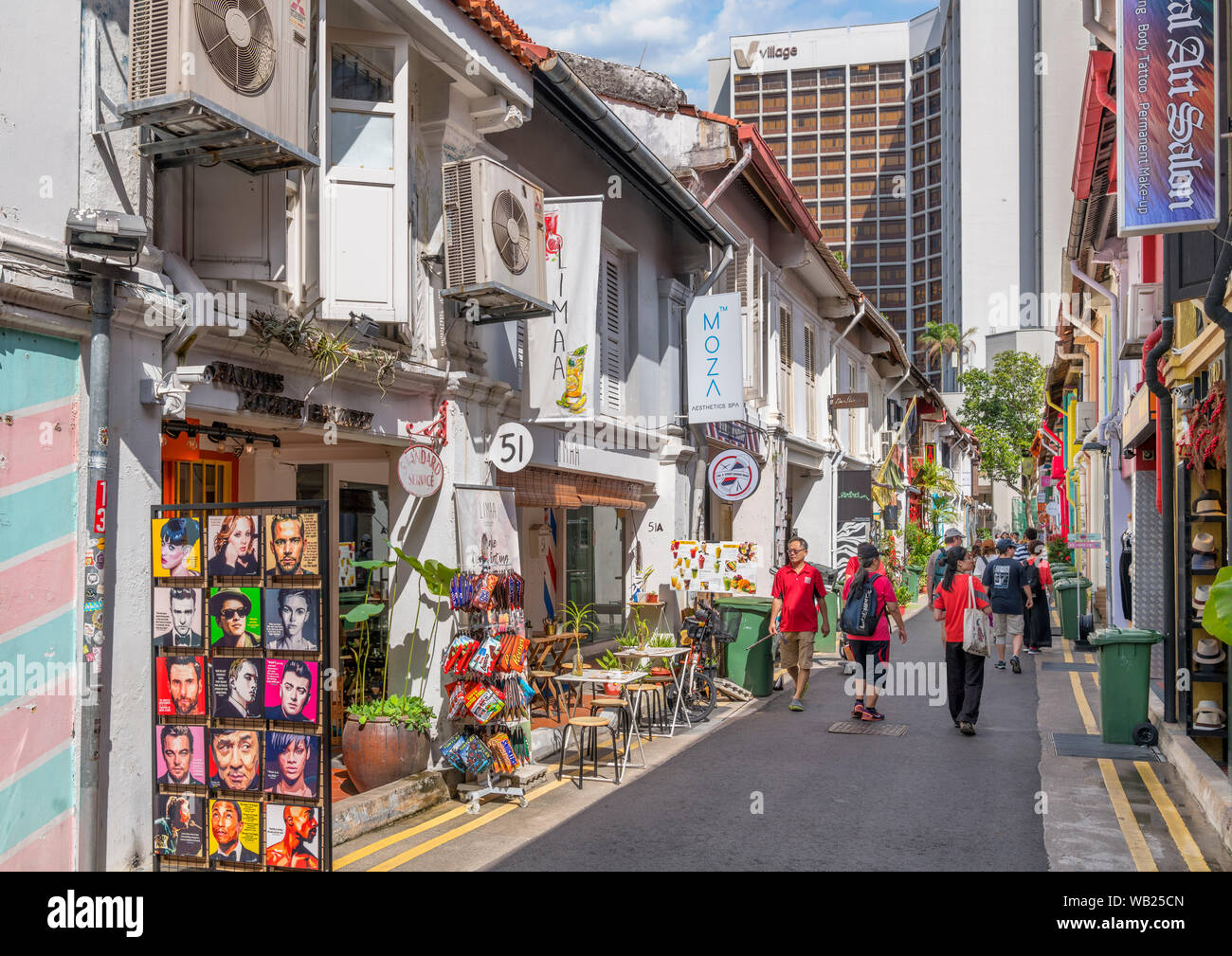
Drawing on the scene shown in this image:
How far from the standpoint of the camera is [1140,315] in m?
13.1

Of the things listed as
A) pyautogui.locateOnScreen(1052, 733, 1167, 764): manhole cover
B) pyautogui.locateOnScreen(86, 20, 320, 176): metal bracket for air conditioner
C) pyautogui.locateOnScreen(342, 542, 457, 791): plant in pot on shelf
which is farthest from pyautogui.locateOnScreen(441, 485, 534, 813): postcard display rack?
pyautogui.locateOnScreen(1052, 733, 1167, 764): manhole cover

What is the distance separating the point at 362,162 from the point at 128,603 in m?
3.47

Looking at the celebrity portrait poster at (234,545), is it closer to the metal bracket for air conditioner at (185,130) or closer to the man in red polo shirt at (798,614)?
the metal bracket for air conditioner at (185,130)

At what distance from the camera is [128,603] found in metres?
5.71

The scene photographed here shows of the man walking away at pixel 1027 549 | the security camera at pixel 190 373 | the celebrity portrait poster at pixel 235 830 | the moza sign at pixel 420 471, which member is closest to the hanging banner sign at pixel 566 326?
the moza sign at pixel 420 471

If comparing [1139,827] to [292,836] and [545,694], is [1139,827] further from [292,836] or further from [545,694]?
[545,694]

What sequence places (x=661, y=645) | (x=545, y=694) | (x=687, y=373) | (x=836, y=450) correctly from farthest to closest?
1. (x=836, y=450)
2. (x=687, y=373)
3. (x=661, y=645)
4. (x=545, y=694)

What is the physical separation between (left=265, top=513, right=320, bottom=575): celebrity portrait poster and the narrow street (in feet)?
6.68

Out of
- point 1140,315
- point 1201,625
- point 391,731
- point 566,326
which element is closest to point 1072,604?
point 1140,315

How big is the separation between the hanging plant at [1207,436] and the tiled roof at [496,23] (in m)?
5.88

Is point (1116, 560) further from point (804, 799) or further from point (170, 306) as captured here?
point (170, 306)

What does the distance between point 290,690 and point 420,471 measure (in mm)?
2924

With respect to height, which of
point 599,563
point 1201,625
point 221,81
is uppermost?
point 221,81

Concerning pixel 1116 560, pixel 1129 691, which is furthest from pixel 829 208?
pixel 1129 691
